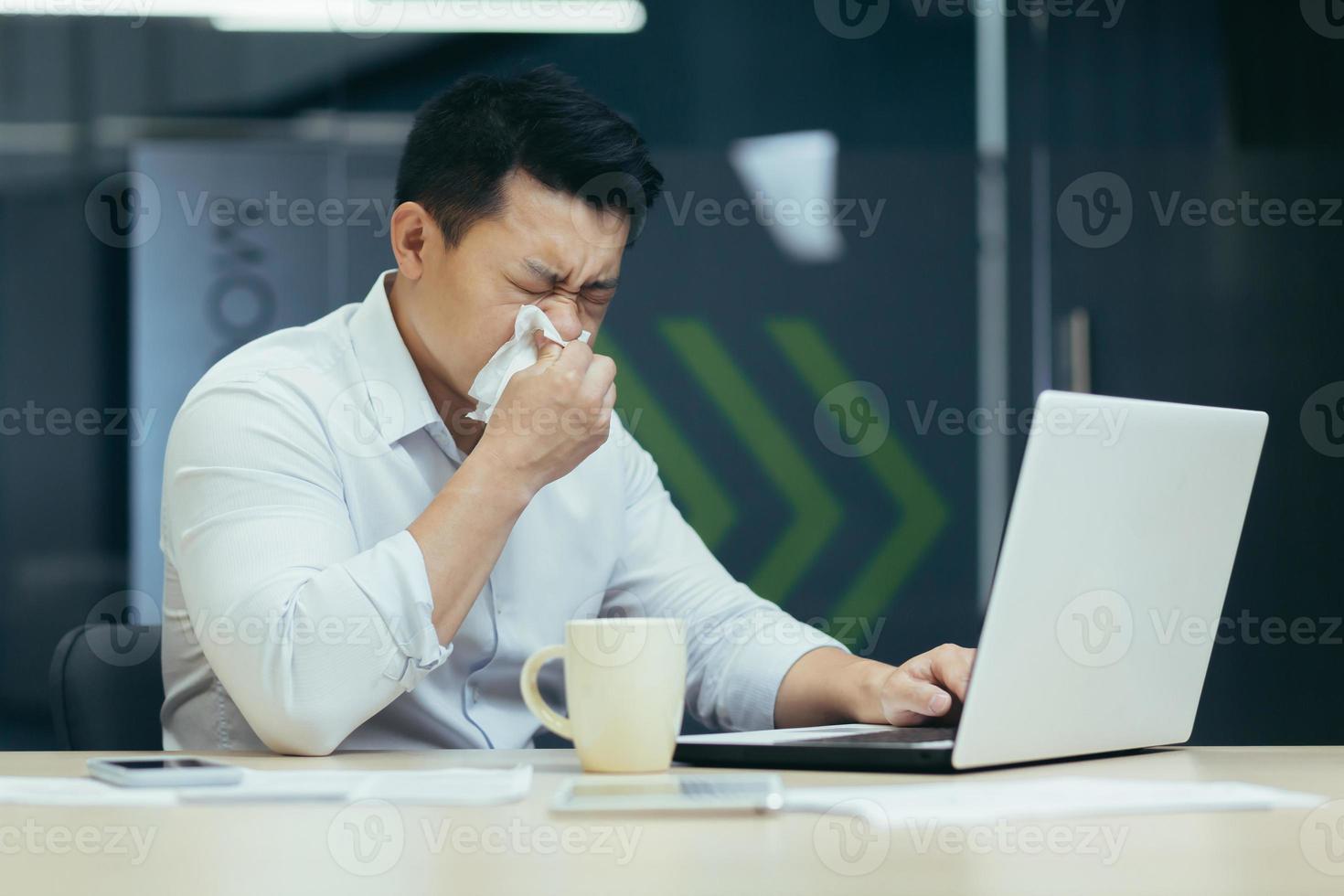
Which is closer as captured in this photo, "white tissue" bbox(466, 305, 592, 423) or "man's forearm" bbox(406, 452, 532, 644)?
"man's forearm" bbox(406, 452, 532, 644)

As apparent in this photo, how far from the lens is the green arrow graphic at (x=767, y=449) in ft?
9.59

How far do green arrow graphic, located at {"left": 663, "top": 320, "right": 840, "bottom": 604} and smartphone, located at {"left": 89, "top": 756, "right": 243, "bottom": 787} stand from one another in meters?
2.08

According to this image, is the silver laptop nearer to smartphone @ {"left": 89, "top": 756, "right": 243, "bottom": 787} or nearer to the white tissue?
smartphone @ {"left": 89, "top": 756, "right": 243, "bottom": 787}

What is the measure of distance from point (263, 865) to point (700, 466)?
7.62 ft

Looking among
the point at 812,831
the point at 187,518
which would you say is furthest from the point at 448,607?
the point at 812,831

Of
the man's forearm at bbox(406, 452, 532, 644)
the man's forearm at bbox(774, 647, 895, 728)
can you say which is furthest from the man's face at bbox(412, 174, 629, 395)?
the man's forearm at bbox(774, 647, 895, 728)

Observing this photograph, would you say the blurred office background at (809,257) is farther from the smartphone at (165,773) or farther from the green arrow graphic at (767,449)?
the smartphone at (165,773)

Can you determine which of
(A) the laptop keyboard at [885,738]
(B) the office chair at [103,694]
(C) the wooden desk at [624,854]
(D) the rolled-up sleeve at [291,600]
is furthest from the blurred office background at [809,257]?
(C) the wooden desk at [624,854]

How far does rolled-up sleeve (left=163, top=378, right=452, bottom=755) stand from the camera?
113 cm

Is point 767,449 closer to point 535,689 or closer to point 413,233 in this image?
point 413,233

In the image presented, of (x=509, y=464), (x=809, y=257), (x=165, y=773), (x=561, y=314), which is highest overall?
(x=809, y=257)

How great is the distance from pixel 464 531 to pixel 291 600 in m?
0.16

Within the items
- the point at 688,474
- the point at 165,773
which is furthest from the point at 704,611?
the point at 688,474

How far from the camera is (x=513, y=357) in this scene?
58.9 inches
